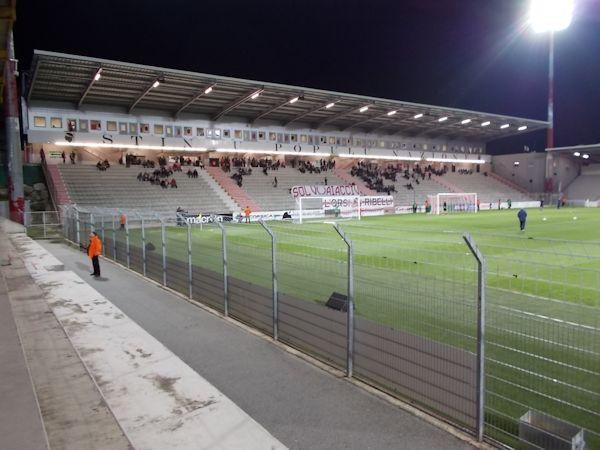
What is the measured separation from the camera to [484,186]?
227 ft

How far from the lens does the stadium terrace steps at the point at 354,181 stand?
2206 inches

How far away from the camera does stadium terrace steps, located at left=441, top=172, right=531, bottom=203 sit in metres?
64.9

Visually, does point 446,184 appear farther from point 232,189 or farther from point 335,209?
point 232,189

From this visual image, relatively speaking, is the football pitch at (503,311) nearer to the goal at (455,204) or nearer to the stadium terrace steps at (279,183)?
the stadium terrace steps at (279,183)

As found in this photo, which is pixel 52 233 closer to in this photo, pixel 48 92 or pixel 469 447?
pixel 48 92

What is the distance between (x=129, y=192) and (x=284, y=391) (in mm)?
37085

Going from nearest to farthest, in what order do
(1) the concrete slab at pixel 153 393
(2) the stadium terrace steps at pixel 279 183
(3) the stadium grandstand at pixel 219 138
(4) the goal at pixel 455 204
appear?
(1) the concrete slab at pixel 153 393 → (3) the stadium grandstand at pixel 219 138 → (2) the stadium terrace steps at pixel 279 183 → (4) the goal at pixel 455 204

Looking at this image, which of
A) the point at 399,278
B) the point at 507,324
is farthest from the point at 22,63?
the point at 507,324

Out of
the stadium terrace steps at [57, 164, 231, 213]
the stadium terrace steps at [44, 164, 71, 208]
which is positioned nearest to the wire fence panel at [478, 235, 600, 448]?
the stadium terrace steps at [44, 164, 71, 208]

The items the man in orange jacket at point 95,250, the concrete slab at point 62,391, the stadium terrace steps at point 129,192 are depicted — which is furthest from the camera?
the stadium terrace steps at point 129,192

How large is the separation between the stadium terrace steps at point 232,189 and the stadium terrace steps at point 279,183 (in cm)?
75

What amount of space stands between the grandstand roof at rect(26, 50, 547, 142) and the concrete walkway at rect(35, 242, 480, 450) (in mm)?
30650

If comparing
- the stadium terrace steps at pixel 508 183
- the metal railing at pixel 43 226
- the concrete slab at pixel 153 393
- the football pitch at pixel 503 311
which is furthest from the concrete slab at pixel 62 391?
the stadium terrace steps at pixel 508 183

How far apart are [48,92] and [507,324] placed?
42.5 metres
